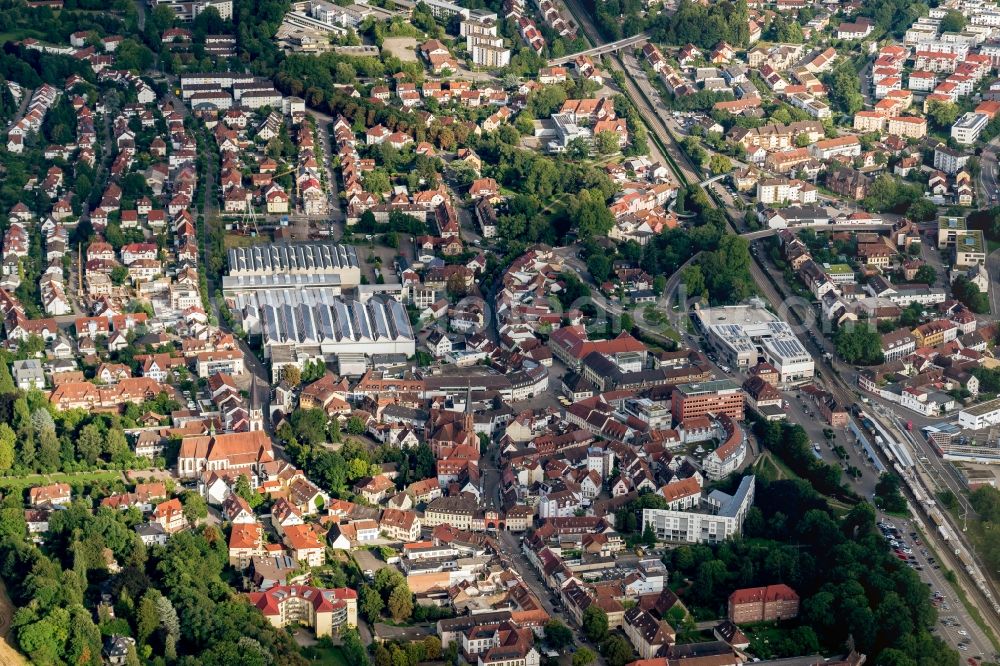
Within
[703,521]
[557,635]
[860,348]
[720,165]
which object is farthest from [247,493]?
[720,165]

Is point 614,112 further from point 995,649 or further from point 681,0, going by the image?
point 995,649

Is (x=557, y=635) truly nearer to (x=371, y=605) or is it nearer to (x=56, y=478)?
(x=371, y=605)

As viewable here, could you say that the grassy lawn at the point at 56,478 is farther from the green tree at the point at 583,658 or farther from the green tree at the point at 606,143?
the green tree at the point at 606,143

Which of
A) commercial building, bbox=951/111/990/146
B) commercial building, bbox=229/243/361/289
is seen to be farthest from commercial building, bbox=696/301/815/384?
commercial building, bbox=951/111/990/146

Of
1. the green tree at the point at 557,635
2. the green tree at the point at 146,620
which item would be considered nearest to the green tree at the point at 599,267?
the green tree at the point at 557,635

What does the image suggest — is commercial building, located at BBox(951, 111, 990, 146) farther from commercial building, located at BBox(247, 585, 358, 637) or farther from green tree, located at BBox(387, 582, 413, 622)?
commercial building, located at BBox(247, 585, 358, 637)

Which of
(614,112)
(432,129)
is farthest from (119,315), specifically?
(614,112)
